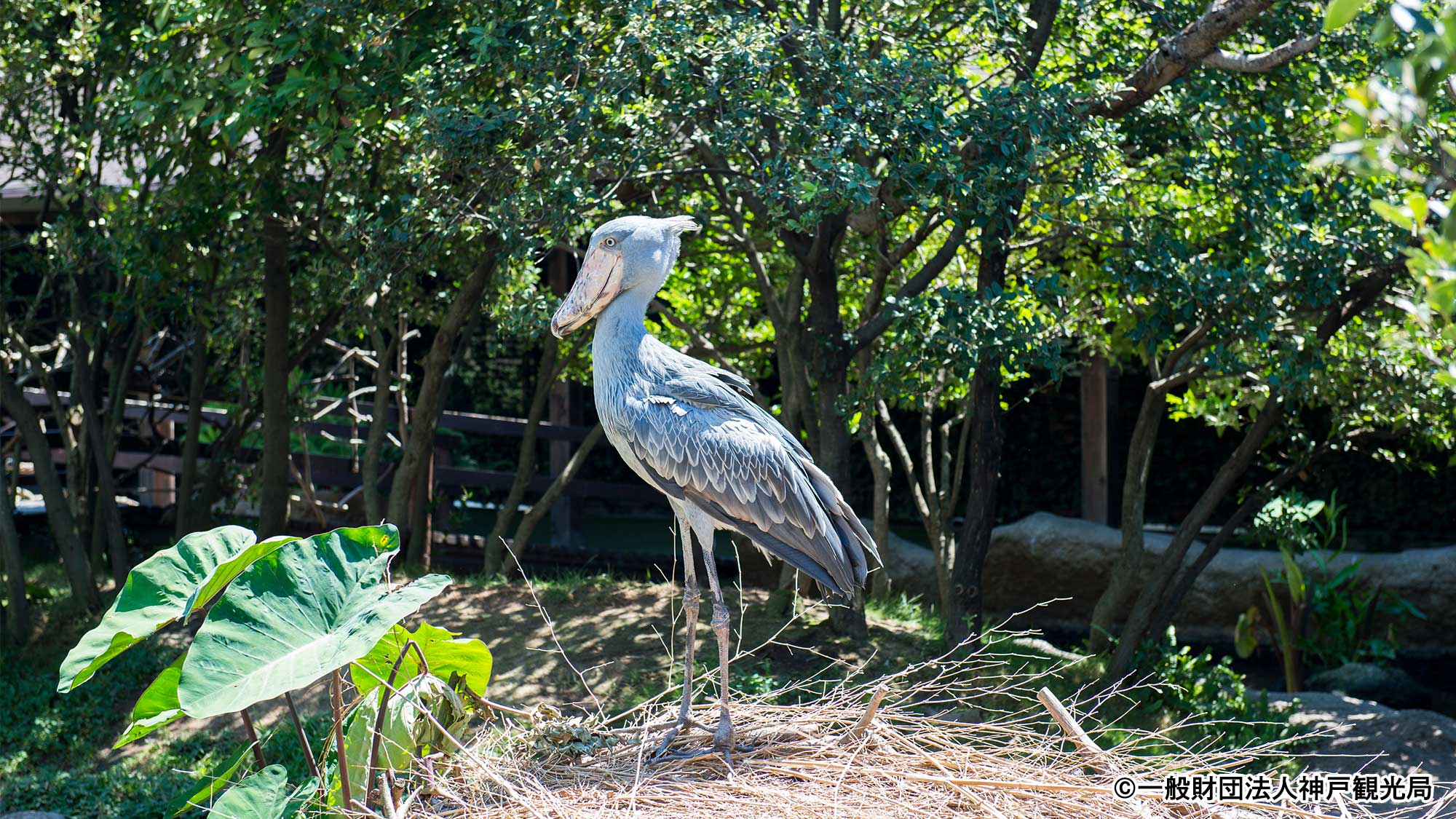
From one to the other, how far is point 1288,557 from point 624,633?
3.99 meters

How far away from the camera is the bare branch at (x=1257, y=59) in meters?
4.92

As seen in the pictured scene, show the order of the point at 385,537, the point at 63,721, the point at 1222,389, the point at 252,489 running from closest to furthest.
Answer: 1. the point at 385,537
2. the point at 63,721
3. the point at 1222,389
4. the point at 252,489

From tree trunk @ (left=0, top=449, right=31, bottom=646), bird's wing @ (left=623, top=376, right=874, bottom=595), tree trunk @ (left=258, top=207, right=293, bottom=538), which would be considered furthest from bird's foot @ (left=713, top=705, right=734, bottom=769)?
tree trunk @ (left=0, top=449, right=31, bottom=646)

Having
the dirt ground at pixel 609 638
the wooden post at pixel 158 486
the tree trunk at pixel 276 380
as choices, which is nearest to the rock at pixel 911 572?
the dirt ground at pixel 609 638

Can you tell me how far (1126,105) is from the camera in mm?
5676

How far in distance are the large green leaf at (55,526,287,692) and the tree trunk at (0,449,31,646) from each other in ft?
15.3

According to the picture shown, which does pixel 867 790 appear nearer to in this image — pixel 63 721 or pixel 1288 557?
pixel 63 721

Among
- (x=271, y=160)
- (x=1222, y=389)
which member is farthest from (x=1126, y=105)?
(x=271, y=160)

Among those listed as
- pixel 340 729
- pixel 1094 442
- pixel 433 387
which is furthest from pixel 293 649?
pixel 1094 442

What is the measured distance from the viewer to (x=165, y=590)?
10.6 feet

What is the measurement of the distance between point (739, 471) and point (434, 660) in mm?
1020

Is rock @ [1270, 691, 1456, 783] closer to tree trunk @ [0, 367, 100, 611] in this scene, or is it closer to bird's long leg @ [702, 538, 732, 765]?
bird's long leg @ [702, 538, 732, 765]

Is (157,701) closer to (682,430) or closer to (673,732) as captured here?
(673,732)

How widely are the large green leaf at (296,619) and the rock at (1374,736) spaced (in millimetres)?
4688
